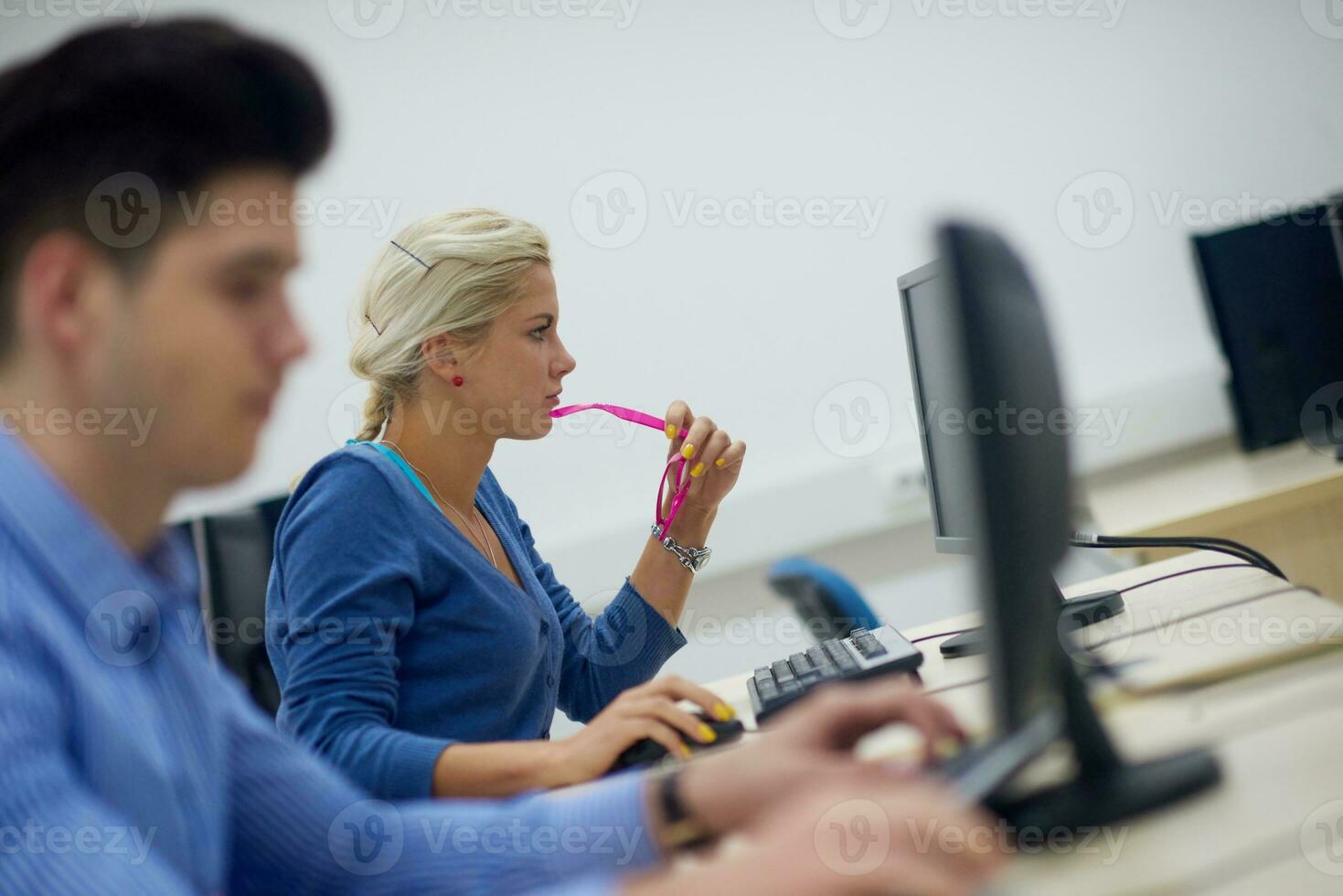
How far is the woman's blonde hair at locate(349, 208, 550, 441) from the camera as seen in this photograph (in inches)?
54.2

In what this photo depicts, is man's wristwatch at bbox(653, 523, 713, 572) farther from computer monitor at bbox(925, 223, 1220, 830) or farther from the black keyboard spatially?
computer monitor at bbox(925, 223, 1220, 830)

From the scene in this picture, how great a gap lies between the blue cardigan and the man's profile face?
518 millimetres

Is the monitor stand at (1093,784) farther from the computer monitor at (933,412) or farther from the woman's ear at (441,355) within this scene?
the woman's ear at (441,355)

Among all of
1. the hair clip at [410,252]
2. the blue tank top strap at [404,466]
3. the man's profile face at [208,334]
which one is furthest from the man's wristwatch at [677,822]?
the hair clip at [410,252]

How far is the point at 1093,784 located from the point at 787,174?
2216mm

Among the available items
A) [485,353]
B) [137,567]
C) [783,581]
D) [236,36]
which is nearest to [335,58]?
[485,353]

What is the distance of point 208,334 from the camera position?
0.57 metres

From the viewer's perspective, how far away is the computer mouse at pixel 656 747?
0.98 m

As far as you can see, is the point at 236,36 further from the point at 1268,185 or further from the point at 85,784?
the point at 1268,185

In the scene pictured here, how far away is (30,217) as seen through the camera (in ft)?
1.80

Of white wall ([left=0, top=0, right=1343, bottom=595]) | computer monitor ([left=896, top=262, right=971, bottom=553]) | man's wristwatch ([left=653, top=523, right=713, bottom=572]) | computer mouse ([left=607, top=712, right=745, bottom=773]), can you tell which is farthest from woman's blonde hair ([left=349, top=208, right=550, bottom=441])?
white wall ([left=0, top=0, right=1343, bottom=595])

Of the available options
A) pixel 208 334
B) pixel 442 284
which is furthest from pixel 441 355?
pixel 208 334

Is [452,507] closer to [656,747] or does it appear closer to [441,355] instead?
[441,355]

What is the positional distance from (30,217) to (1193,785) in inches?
31.0
